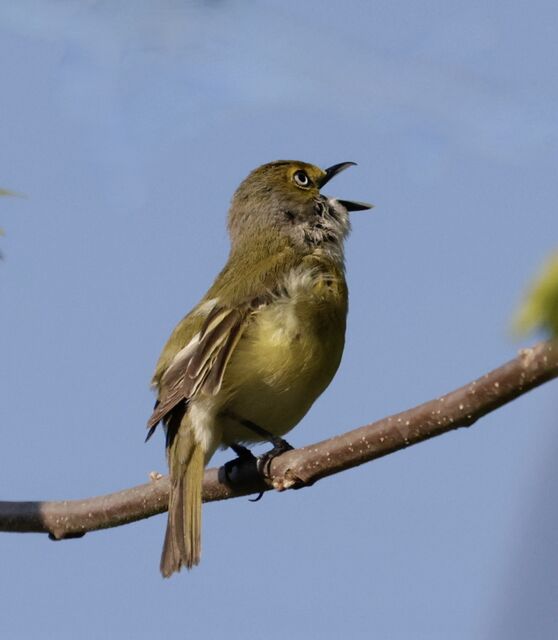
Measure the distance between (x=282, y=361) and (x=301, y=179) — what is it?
2.23 metres

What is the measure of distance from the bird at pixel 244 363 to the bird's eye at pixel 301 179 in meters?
0.97

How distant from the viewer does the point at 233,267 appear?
6.36m

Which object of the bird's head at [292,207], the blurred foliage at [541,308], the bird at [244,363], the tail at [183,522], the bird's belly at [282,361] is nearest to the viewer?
the blurred foliage at [541,308]

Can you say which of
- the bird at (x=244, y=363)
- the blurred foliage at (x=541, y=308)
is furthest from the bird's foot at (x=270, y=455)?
the blurred foliage at (x=541, y=308)

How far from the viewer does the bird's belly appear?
5.43 metres

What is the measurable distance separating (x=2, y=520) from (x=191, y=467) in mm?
1102

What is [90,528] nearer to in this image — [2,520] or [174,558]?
Result: [2,520]

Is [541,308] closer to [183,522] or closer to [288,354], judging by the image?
[183,522]

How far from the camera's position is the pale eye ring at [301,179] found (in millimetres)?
7176

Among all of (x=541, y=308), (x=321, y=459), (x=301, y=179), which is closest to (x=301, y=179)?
(x=301, y=179)

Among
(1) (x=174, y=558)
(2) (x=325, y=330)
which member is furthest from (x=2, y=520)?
(2) (x=325, y=330)

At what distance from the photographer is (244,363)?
5453 mm

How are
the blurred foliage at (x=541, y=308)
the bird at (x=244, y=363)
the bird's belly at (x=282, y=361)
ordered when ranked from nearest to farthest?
the blurred foliage at (x=541, y=308) < the bird at (x=244, y=363) < the bird's belly at (x=282, y=361)

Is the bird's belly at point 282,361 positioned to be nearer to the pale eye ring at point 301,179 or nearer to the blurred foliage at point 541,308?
the pale eye ring at point 301,179
